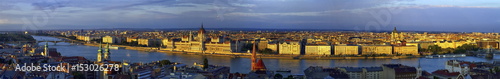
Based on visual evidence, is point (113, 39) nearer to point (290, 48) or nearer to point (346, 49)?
point (290, 48)

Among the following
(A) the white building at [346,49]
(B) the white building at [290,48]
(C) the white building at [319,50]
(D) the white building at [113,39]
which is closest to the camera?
(C) the white building at [319,50]

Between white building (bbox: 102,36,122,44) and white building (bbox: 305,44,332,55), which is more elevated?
white building (bbox: 102,36,122,44)

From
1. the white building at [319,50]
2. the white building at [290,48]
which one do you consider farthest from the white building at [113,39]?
the white building at [319,50]

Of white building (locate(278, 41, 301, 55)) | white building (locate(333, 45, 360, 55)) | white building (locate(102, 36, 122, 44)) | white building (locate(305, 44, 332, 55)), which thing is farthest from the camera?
white building (locate(102, 36, 122, 44))

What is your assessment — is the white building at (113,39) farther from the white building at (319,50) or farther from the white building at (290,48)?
A: the white building at (319,50)

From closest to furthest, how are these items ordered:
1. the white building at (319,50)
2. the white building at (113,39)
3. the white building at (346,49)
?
the white building at (319,50) < the white building at (346,49) < the white building at (113,39)

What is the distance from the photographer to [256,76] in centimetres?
557

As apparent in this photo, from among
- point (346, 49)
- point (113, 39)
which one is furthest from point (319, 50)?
point (113, 39)

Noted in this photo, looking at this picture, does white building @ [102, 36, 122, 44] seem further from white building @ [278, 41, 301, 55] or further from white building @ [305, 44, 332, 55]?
white building @ [305, 44, 332, 55]

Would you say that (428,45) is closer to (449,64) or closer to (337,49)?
(337,49)

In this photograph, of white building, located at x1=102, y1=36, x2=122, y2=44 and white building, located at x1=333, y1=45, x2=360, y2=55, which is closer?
white building, located at x1=333, y1=45, x2=360, y2=55

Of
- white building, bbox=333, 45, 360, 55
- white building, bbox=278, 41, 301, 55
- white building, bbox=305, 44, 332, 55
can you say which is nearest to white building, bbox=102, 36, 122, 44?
white building, bbox=278, 41, 301, 55

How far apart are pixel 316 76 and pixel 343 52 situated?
8.62 meters

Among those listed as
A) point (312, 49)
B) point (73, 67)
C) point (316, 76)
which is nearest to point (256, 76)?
point (316, 76)
